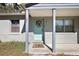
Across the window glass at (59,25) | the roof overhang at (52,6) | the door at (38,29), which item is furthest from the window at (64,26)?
the roof overhang at (52,6)

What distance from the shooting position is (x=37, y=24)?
67.5ft

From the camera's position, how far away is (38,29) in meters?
20.5

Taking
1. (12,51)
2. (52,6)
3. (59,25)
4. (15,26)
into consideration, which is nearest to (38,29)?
(59,25)

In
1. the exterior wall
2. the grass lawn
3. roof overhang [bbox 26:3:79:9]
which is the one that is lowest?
the grass lawn

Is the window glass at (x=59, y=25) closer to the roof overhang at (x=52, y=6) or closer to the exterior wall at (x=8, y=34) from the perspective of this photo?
the exterior wall at (x=8, y=34)

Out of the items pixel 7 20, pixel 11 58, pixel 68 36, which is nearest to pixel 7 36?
pixel 7 20

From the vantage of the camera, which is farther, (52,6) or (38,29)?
(38,29)

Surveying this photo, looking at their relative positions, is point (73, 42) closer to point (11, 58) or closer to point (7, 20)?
point (7, 20)

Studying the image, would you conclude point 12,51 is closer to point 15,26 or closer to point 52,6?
point 52,6

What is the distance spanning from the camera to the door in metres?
20.3

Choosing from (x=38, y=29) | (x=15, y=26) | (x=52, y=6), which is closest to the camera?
(x=52, y=6)

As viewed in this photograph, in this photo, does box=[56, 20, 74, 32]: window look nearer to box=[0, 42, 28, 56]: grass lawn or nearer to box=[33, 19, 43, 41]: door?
box=[33, 19, 43, 41]: door

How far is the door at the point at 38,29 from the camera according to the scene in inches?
800

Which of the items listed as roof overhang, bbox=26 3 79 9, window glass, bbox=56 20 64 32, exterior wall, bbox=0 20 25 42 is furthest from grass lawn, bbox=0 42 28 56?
window glass, bbox=56 20 64 32
